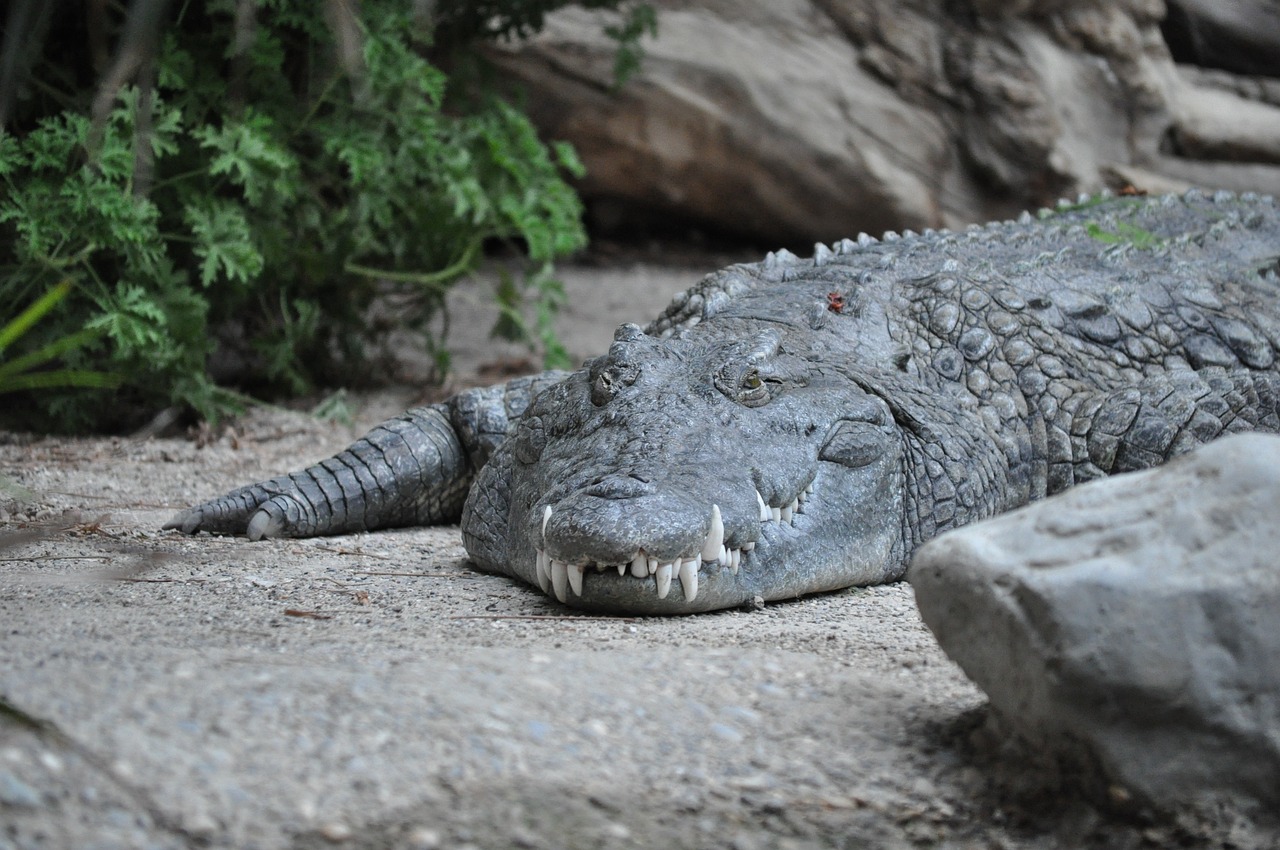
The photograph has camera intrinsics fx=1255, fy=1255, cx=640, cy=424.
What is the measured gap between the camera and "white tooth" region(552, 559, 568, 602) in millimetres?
3416

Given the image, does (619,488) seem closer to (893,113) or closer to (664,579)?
(664,579)

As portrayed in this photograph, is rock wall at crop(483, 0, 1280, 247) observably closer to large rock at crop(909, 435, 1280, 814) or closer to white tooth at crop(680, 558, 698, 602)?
white tooth at crop(680, 558, 698, 602)

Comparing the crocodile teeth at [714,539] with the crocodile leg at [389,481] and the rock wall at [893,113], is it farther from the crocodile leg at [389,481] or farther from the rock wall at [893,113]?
the rock wall at [893,113]

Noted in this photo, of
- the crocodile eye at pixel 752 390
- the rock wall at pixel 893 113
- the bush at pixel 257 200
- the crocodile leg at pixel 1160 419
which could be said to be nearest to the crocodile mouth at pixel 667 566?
the crocodile eye at pixel 752 390

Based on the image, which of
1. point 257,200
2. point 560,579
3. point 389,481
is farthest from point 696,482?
point 257,200

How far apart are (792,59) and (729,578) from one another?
274 inches

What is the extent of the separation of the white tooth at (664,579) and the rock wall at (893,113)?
6.40m

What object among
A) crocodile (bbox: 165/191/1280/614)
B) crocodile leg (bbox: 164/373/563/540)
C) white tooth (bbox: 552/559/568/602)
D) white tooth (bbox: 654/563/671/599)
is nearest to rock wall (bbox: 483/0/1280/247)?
crocodile (bbox: 165/191/1280/614)

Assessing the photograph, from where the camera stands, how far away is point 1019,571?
2.28m

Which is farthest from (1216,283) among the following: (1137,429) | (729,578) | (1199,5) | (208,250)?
(1199,5)

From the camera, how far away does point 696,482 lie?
3.44m

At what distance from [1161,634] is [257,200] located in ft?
16.1

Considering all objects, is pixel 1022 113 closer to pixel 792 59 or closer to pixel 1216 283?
pixel 792 59

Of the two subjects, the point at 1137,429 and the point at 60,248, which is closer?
the point at 1137,429
